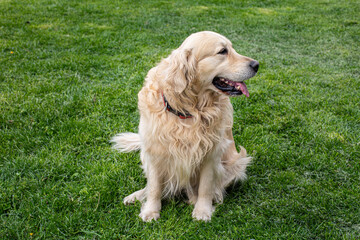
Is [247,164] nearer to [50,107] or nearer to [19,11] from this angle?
[50,107]

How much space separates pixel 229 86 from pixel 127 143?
4.28 feet

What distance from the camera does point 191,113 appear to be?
2246mm

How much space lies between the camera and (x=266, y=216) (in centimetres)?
239

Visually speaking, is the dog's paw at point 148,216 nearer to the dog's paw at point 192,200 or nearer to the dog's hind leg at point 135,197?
the dog's hind leg at point 135,197

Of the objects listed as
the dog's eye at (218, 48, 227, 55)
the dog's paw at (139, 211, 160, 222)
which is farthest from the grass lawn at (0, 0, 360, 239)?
the dog's eye at (218, 48, 227, 55)

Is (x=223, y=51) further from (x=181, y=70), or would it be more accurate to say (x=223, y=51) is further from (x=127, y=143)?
(x=127, y=143)

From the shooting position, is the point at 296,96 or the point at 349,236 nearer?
the point at 349,236

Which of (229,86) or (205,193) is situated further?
(205,193)

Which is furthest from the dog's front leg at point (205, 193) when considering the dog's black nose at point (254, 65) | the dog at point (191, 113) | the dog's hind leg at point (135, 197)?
the dog's black nose at point (254, 65)

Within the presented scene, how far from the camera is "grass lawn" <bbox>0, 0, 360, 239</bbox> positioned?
2285mm

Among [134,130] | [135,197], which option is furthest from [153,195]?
[134,130]

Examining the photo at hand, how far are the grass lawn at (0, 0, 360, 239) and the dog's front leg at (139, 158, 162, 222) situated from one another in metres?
0.07

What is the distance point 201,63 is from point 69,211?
150cm

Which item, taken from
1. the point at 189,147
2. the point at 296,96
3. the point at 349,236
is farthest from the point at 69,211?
the point at 296,96
